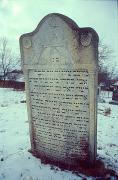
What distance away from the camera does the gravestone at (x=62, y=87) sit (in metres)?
4.07

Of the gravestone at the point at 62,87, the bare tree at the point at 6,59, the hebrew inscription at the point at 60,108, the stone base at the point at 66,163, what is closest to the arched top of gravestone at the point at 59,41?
the gravestone at the point at 62,87

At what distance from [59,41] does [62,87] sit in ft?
3.11

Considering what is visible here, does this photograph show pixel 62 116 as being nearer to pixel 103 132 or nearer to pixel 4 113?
pixel 103 132

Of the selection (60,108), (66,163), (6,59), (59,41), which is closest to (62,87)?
(60,108)

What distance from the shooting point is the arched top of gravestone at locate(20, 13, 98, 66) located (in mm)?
3980

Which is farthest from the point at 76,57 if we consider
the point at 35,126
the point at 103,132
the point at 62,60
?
the point at 103,132

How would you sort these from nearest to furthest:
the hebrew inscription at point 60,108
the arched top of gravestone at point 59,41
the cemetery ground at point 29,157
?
the arched top of gravestone at point 59,41
the hebrew inscription at point 60,108
the cemetery ground at point 29,157

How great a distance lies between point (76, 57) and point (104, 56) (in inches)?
633

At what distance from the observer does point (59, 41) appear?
4.22 m

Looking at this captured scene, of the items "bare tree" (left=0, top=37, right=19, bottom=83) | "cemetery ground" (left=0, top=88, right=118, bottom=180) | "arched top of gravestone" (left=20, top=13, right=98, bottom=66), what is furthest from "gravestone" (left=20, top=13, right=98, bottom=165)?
"bare tree" (left=0, top=37, right=19, bottom=83)

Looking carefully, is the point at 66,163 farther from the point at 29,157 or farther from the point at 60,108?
the point at 60,108

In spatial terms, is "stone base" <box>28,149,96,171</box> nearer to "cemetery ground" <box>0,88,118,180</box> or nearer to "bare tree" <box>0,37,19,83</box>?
"cemetery ground" <box>0,88,118,180</box>

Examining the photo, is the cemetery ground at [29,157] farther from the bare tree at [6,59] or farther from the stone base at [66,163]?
the bare tree at [6,59]

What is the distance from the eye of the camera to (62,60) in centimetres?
426
